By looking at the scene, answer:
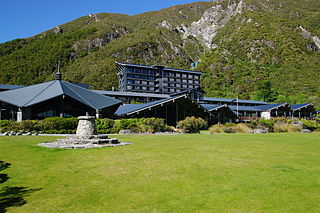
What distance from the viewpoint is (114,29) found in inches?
6959

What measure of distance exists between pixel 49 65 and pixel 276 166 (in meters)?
142

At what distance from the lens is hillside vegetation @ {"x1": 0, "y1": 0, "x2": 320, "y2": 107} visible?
104188mm

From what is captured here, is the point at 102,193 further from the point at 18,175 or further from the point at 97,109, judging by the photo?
the point at 97,109

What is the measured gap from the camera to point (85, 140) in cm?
1630

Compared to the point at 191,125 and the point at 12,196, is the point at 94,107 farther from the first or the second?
the point at 12,196

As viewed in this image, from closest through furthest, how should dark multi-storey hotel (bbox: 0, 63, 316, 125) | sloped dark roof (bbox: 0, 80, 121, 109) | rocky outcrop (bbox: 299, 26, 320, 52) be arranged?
sloped dark roof (bbox: 0, 80, 121, 109) → dark multi-storey hotel (bbox: 0, 63, 316, 125) → rocky outcrop (bbox: 299, 26, 320, 52)

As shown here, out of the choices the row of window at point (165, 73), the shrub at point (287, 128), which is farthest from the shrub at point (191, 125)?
the row of window at point (165, 73)

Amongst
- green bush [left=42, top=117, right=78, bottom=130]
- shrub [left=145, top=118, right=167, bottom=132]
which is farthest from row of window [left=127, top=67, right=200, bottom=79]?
green bush [left=42, top=117, right=78, bottom=130]

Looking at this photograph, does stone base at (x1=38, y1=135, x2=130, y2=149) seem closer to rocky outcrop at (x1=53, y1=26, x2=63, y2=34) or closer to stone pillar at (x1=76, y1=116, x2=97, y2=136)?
stone pillar at (x1=76, y1=116, x2=97, y2=136)

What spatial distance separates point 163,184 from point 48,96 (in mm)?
30012

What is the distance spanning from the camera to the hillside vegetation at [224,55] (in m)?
104

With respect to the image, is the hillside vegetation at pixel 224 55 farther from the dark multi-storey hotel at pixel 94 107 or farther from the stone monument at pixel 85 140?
the stone monument at pixel 85 140

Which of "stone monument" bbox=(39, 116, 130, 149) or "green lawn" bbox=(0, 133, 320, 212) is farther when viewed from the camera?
"stone monument" bbox=(39, 116, 130, 149)

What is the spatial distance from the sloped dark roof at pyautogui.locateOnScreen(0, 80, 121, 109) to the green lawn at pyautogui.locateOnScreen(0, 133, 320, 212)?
23.8 metres
